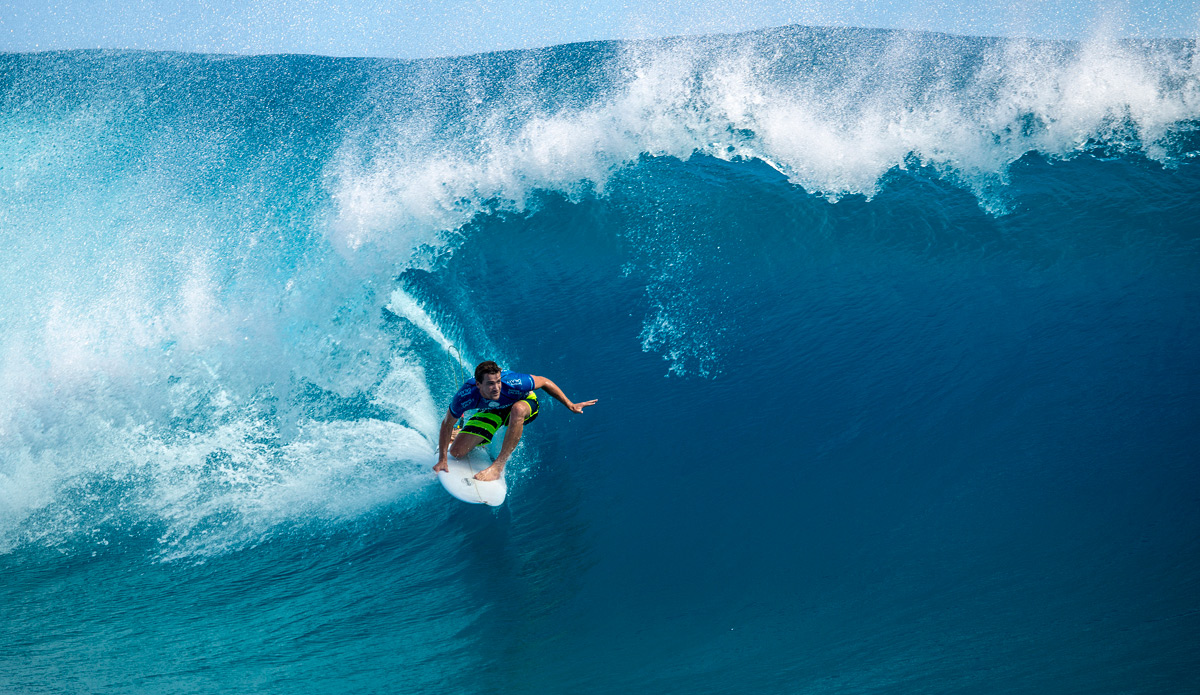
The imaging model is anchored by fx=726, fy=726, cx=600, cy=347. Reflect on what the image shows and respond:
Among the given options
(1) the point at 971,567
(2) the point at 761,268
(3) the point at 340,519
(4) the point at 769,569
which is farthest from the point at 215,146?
(1) the point at 971,567

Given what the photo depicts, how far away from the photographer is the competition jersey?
172 inches

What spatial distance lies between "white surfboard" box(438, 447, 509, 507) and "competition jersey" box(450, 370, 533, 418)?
0.41 meters

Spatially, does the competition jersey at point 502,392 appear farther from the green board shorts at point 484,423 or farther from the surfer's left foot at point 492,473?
the surfer's left foot at point 492,473

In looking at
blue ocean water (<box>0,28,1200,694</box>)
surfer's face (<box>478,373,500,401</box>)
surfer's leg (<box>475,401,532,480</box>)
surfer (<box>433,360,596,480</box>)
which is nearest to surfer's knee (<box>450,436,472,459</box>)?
surfer (<box>433,360,596,480</box>)

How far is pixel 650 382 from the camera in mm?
5688

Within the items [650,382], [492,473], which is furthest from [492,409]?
[650,382]

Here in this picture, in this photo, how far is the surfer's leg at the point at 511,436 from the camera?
14.4 feet

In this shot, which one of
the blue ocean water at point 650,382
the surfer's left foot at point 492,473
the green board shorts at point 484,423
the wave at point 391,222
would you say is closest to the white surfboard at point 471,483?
the surfer's left foot at point 492,473

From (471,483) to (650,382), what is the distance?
1.78 metres

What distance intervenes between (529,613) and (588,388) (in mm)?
1915

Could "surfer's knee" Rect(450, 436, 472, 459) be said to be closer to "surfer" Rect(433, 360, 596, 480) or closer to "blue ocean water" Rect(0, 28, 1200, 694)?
"surfer" Rect(433, 360, 596, 480)

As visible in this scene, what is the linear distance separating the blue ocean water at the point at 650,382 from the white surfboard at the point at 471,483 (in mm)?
388

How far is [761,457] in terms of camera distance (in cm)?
511

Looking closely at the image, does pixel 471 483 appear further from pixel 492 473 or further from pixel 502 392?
pixel 502 392
